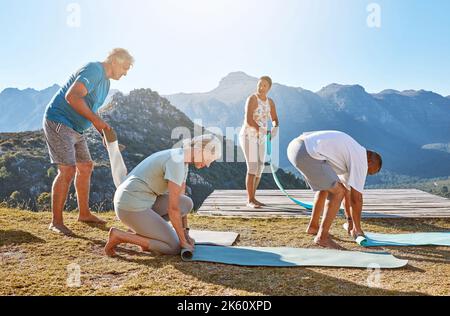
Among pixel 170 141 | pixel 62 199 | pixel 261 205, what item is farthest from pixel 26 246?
pixel 170 141

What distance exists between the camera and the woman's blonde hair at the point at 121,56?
13.6 ft

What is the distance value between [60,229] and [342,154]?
273 cm

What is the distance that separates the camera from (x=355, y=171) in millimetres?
3885

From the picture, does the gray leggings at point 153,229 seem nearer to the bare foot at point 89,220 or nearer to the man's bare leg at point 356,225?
the bare foot at point 89,220

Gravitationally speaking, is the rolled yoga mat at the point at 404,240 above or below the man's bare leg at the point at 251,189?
Result: below

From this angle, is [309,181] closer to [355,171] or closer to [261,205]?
[355,171]

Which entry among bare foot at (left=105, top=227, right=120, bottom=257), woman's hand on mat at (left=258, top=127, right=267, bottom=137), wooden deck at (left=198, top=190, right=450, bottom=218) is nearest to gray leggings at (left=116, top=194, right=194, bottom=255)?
bare foot at (left=105, top=227, right=120, bottom=257)

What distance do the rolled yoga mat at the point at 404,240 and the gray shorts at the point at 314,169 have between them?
0.65 meters

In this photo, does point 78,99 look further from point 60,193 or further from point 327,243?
point 327,243

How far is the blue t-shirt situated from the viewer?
13.3 feet

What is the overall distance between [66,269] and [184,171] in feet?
3.53

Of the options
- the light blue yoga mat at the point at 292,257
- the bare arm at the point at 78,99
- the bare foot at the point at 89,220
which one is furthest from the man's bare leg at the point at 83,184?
the light blue yoga mat at the point at 292,257

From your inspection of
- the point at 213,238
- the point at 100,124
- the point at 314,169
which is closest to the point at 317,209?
the point at 314,169

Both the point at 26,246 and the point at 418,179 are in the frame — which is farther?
the point at 418,179
